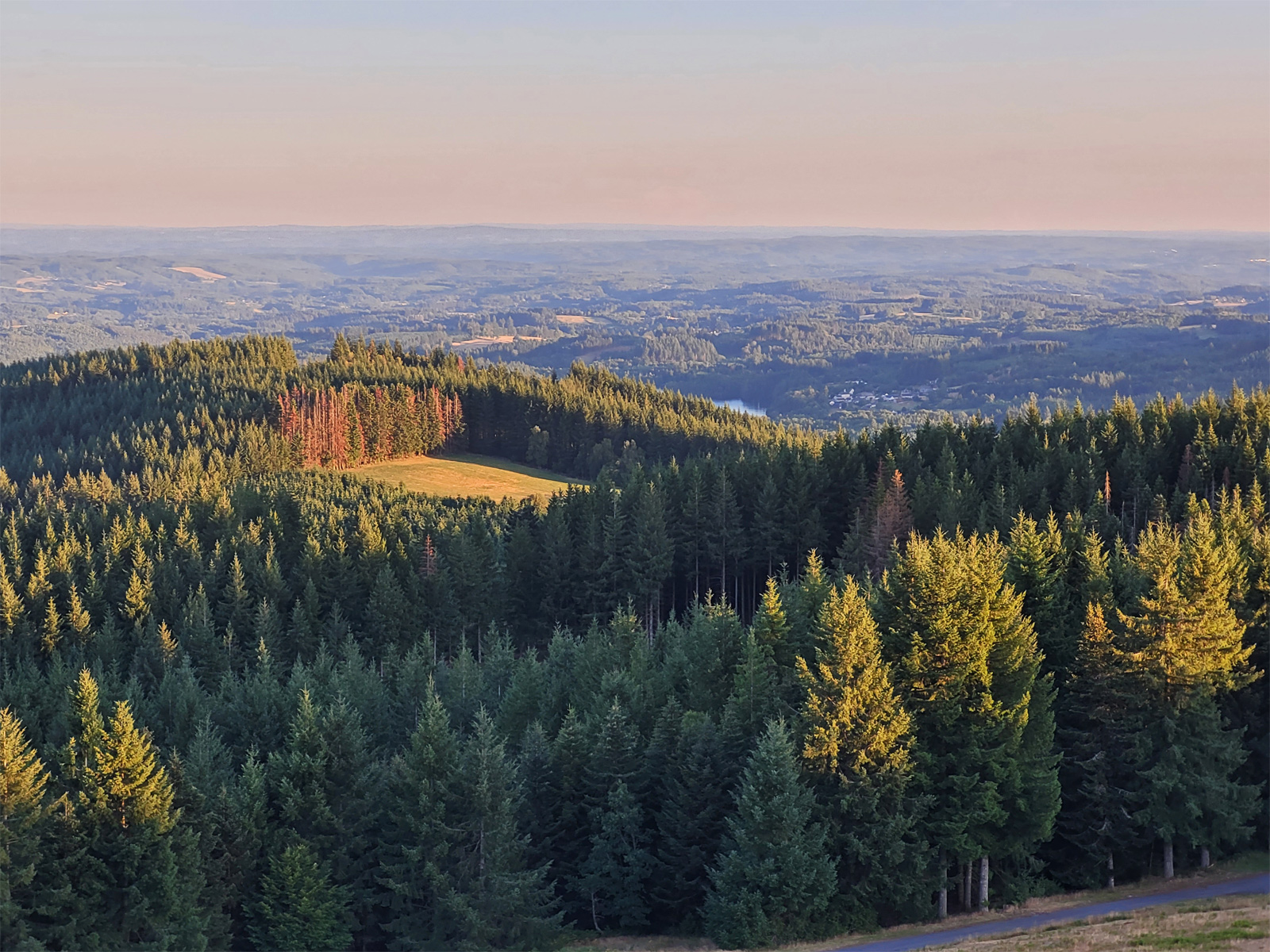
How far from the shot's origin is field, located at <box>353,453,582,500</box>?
157 metres

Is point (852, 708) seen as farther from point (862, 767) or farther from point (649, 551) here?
point (649, 551)

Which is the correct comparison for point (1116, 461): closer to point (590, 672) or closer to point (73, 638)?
point (590, 672)

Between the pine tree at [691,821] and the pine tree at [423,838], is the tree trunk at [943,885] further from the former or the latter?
the pine tree at [423,838]

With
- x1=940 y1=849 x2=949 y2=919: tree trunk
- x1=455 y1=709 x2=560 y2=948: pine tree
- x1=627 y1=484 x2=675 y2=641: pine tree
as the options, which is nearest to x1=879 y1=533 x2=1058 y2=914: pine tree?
x1=940 y1=849 x2=949 y2=919: tree trunk

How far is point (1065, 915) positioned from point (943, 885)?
160 inches

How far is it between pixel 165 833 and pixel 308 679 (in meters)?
20.2

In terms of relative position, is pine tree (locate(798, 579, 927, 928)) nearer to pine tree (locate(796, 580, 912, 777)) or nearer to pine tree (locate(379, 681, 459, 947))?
pine tree (locate(796, 580, 912, 777))

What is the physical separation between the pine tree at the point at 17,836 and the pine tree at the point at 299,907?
7.30m

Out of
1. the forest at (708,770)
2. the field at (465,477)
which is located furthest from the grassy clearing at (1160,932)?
the field at (465,477)

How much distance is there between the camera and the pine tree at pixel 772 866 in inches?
1613

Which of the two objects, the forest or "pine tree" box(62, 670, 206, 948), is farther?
the forest

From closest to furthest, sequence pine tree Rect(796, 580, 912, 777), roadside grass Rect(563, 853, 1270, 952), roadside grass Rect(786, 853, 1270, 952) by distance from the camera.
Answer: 1. roadside grass Rect(563, 853, 1270, 952)
2. roadside grass Rect(786, 853, 1270, 952)
3. pine tree Rect(796, 580, 912, 777)

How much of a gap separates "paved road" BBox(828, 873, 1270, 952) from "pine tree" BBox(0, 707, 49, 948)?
1025 inches

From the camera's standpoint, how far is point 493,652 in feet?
234
